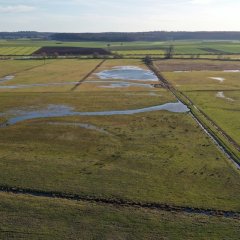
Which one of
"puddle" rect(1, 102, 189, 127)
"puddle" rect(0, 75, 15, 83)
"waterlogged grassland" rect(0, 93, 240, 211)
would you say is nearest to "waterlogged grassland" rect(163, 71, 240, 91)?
"puddle" rect(1, 102, 189, 127)

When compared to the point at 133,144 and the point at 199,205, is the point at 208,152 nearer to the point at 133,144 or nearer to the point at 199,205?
the point at 133,144

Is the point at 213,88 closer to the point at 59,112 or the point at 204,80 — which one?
the point at 204,80

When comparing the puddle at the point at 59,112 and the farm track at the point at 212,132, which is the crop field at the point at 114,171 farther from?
the farm track at the point at 212,132

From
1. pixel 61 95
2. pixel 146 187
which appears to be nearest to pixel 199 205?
pixel 146 187

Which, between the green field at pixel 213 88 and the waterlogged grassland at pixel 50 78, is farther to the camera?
the waterlogged grassland at pixel 50 78

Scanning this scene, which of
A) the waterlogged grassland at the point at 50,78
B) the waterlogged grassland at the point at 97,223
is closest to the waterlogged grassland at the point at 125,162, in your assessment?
the waterlogged grassland at the point at 97,223

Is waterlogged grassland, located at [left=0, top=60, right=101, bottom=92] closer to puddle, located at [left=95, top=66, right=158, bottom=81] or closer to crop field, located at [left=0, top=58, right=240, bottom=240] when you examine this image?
puddle, located at [left=95, top=66, right=158, bottom=81]
